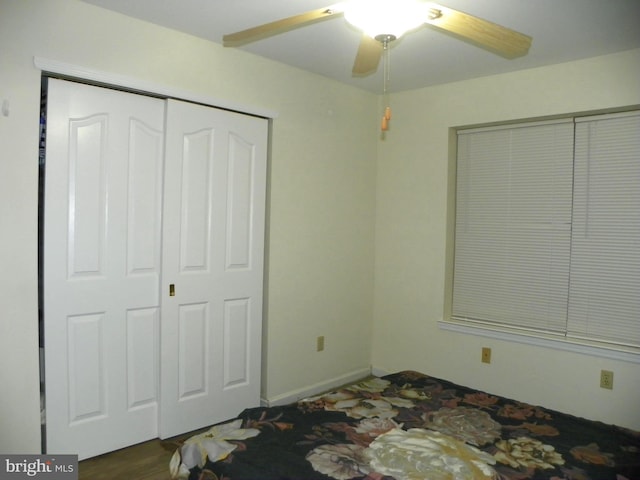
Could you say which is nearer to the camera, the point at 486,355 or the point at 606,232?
the point at 606,232

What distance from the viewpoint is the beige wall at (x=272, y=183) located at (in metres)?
2.28

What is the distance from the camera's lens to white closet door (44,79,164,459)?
8.05 feet

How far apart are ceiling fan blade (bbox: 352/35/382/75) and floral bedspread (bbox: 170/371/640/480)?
1591 mm

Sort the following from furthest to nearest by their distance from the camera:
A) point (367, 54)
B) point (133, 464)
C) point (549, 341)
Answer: point (549, 341)
point (133, 464)
point (367, 54)

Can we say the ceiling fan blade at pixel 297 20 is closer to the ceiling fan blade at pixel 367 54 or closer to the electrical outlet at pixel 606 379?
the ceiling fan blade at pixel 367 54

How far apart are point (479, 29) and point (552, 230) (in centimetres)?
190

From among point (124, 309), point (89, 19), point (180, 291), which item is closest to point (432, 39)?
point (89, 19)

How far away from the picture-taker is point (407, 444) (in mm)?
1775

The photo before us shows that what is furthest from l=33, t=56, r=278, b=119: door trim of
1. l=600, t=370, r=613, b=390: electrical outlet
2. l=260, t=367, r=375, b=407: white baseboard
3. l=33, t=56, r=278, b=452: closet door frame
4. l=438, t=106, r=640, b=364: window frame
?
l=600, t=370, r=613, b=390: electrical outlet

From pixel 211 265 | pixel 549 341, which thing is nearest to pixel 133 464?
pixel 211 265

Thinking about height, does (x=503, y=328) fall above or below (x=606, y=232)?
below

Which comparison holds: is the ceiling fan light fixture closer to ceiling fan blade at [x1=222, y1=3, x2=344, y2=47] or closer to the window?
ceiling fan blade at [x1=222, y1=3, x2=344, y2=47]

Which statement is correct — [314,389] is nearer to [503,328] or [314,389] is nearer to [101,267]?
[503,328]

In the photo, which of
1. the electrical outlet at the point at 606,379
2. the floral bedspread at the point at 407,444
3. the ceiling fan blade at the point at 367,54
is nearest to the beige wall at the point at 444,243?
the electrical outlet at the point at 606,379
